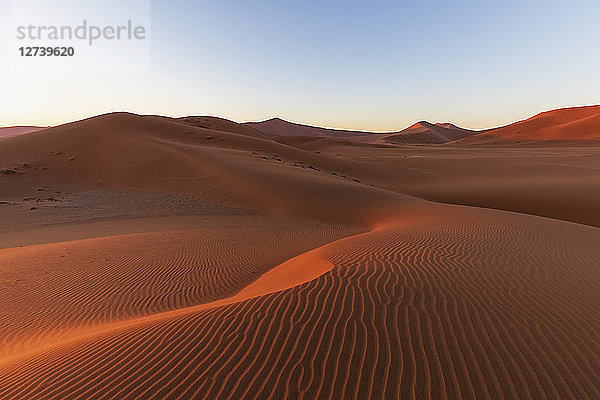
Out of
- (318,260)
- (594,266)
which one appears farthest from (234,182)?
(594,266)

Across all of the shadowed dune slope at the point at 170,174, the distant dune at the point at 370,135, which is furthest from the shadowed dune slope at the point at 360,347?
the distant dune at the point at 370,135

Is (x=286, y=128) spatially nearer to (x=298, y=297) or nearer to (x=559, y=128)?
(x=559, y=128)

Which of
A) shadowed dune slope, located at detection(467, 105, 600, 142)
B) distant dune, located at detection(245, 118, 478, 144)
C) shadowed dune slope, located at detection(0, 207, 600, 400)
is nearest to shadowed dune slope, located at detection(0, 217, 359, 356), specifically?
shadowed dune slope, located at detection(0, 207, 600, 400)

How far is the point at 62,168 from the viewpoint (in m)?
23.3

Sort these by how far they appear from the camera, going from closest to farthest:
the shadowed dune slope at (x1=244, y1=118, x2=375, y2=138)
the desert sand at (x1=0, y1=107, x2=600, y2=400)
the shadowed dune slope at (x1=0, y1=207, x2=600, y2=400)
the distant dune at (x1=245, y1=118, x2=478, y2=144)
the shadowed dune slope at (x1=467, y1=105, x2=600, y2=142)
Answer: the shadowed dune slope at (x1=0, y1=207, x2=600, y2=400)
the desert sand at (x1=0, y1=107, x2=600, y2=400)
the shadowed dune slope at (x1=467, y1=105, x2=600, y2=142)
the distant dune at (x1=245, y1=118, x2=478, y2=144)
the shadowed dune slope at (x1=244, y1=118, x2=375, y2=138)

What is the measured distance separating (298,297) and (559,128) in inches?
3748

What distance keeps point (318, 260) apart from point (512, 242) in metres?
4.82

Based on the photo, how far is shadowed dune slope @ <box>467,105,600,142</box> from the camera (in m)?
71.5

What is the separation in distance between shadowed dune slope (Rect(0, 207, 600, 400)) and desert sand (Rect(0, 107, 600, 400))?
0.02m

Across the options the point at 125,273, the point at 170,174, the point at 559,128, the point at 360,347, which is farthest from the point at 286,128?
the point at 360,347

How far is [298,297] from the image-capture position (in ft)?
14.7

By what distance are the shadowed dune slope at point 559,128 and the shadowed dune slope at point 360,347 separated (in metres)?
81.5

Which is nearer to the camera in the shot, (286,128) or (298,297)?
(298,297)

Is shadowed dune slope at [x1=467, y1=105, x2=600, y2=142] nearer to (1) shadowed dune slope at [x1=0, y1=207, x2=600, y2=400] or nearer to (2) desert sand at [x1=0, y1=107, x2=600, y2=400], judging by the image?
(2) desert sand at [x1=0, y1=107, x2=600, y2=400]
